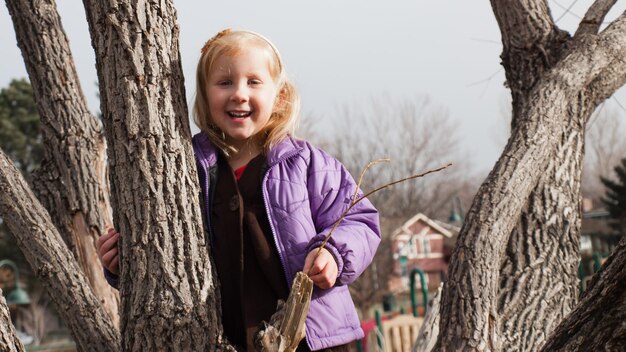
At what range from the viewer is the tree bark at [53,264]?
333 cm

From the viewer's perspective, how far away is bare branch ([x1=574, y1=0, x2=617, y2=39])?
4.32 metres

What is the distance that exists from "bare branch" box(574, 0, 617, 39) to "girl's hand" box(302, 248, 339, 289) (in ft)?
7.59

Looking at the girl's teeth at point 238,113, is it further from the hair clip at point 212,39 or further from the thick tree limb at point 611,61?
the thick tree limb at point 611,61

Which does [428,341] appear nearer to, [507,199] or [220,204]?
[507,199]

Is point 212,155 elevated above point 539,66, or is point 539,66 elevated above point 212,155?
point 539,66

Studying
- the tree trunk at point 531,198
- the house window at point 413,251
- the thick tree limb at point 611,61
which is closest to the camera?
the tree trunk at point 531,198

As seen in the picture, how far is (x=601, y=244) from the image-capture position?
34.7 meters

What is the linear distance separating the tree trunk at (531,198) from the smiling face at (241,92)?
1.15 metres

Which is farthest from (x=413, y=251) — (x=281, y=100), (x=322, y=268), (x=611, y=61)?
(x=322, y=268)

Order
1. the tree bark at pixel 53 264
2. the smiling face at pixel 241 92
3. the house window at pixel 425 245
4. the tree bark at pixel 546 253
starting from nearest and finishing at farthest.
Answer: the smiling face at pixel 241 92, the tree bark at pixel 53 264, the tree bark at pixel 546 253, the house window at pixel 425 245

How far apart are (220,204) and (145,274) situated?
1.04ft

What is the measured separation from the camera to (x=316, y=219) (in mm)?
2711

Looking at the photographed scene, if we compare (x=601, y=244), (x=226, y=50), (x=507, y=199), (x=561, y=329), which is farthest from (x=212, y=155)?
(x=601, y=244)

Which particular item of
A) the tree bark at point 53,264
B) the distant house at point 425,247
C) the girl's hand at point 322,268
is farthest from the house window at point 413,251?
the girl's hand at point 322,268
